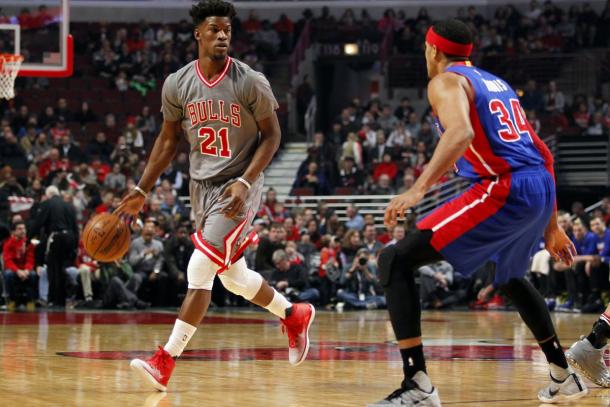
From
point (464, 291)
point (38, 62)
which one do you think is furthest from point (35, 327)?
point (464, 291)

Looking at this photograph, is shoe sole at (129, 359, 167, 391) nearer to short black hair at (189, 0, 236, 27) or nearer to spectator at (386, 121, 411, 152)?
short black hair at (189, 0, 236, 27)

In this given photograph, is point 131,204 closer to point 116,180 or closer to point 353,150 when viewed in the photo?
point 116,180

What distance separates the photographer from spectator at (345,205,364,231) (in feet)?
63.7

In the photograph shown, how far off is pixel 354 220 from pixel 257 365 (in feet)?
39.7

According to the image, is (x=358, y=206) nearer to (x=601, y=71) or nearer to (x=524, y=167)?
(x=601, y=71)

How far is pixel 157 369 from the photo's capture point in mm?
6113

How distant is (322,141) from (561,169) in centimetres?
525

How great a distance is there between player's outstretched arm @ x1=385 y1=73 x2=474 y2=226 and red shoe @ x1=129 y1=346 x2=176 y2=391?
5.70 feet

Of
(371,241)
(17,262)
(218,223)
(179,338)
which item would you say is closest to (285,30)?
(371,241)

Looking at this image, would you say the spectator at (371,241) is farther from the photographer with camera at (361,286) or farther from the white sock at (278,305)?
the white sock at (278,305)

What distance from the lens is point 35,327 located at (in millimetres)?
11234

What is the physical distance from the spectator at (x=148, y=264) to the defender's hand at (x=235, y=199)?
979 cm

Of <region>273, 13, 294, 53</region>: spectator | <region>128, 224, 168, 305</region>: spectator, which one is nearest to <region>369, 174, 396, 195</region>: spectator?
<region>128, 224, 168, 305</region>: spectator

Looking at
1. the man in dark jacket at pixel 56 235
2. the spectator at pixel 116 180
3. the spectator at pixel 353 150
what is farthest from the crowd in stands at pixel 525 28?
the man in dark jacket at pixel 56 235
